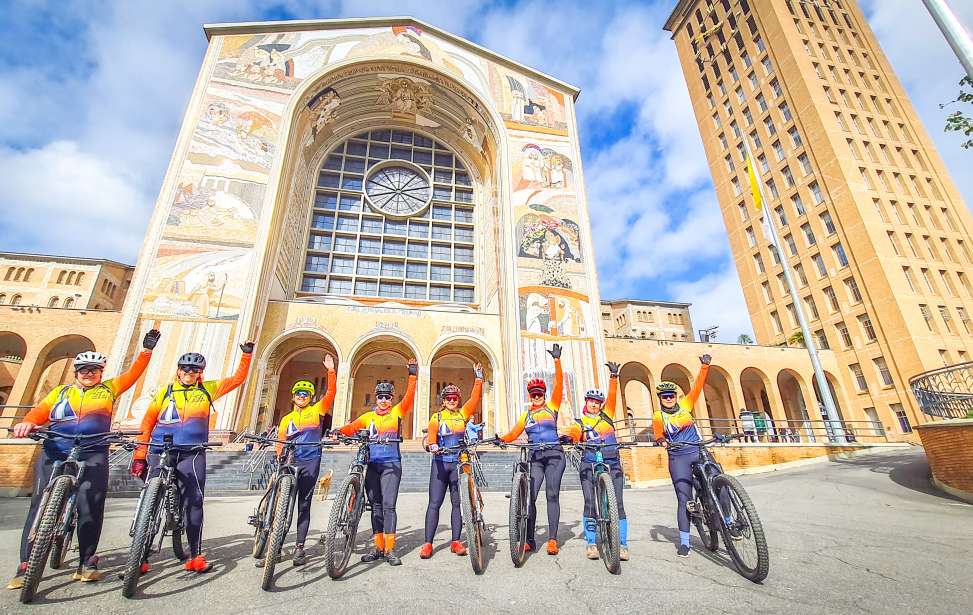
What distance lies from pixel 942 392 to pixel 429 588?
9674 mm

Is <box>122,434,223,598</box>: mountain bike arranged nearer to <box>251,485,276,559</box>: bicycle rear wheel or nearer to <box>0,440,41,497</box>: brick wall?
<box>251,485,276,559</box>: bicycle rear wheel

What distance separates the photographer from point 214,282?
50.4 ft

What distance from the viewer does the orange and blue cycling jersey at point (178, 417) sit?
366 cm

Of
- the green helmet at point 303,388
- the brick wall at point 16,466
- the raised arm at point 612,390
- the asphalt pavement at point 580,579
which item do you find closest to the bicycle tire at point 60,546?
the asphalt pavement at point 580,579

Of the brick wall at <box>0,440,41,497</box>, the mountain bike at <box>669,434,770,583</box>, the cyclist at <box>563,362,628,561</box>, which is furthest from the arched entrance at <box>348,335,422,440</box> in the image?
the mountain bike at <box>669,434,770,583</box>

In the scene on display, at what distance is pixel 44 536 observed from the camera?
290cm

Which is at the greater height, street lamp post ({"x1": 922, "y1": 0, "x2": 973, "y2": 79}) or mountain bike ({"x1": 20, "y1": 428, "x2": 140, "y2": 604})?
street lamp post ({"x1": 922, "y1": 0, "x2": 973, "y2": 79})

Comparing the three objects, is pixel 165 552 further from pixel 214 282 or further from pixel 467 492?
pixel 214 282

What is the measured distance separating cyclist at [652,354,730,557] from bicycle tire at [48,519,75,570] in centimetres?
492

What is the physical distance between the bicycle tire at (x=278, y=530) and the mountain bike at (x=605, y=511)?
8.77 ft

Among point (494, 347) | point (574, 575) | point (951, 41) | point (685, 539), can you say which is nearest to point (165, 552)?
point (574, 575)

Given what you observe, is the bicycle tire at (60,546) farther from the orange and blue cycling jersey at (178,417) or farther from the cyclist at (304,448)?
the cyclist at (304,448)

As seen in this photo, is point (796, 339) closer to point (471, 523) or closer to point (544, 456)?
point (544, 456)

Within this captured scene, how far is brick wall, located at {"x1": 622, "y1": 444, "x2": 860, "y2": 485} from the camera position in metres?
11.5
